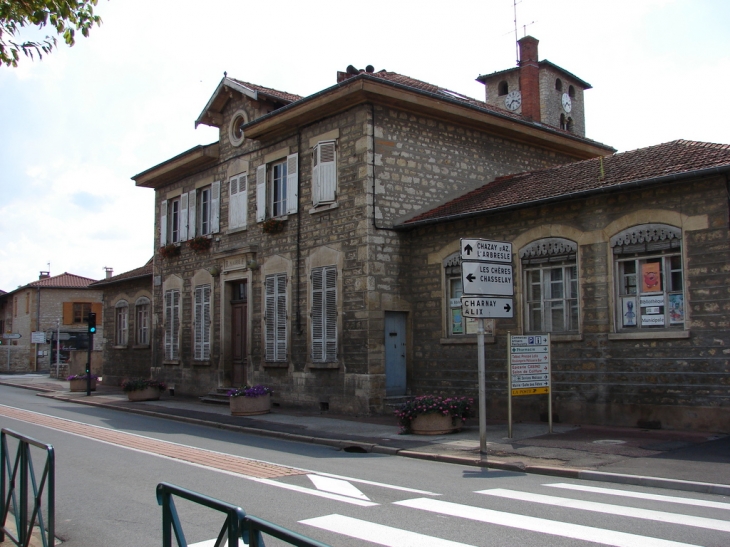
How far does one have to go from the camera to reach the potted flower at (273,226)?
19000 mm

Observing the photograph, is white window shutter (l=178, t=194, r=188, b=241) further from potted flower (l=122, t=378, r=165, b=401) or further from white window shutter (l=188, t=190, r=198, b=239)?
potted flower (l=122, t=378, r=165, b=401)

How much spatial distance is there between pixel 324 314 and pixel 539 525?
1155cm

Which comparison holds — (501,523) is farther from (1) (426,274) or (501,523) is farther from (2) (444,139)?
(2) (444,139)

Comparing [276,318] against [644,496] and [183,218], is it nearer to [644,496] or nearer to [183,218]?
[183,218]

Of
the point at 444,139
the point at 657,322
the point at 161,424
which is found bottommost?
the point at 161,424

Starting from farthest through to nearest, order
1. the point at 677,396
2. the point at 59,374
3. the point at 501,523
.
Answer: the point at 59,374 → the point at 677,396 → the point at 501,523

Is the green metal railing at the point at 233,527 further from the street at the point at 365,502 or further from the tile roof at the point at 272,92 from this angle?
the tile roof at the point at 272,92

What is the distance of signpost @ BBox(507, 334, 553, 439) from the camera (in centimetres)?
1174

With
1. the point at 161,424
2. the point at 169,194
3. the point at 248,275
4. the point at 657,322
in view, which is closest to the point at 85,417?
the point at 161,424

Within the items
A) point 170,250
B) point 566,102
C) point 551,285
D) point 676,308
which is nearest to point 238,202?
point 170,250

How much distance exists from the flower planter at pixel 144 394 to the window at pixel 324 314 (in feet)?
23.4

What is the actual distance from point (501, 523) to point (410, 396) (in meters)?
10.2

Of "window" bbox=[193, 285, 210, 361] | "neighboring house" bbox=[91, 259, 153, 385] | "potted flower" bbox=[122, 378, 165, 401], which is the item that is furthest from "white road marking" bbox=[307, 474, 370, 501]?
"neighboring house" bbox=[91, 259, 153, 385]

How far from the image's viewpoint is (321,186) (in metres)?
17.6
